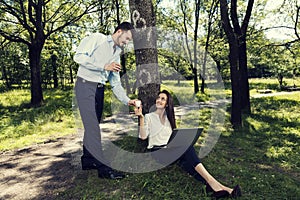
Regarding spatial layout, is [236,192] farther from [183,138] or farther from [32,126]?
[32,126]

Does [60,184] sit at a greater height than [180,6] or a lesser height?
lesser

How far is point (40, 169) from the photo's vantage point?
443 cm

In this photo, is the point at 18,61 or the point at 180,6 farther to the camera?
the point at 18,61

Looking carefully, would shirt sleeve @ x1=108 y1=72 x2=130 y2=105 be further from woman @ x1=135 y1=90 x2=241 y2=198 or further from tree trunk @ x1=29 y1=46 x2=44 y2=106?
tree trunk @ x1=29 y1=46 x2=44 y2=106

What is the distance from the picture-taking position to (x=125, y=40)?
12.1 feet

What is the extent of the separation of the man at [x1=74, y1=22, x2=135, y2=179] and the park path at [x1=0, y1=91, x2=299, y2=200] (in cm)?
54

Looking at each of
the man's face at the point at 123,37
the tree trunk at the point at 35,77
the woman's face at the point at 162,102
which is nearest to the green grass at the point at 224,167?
the woman's face at the point at 162,102

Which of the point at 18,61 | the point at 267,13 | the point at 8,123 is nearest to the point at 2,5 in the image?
the point at 8,123

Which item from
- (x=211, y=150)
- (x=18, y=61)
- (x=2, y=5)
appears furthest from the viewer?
(x=18, y=61)

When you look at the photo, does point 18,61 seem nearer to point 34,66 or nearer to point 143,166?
point 34,66

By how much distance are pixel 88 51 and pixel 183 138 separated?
1.78 meters

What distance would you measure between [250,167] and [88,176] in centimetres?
272

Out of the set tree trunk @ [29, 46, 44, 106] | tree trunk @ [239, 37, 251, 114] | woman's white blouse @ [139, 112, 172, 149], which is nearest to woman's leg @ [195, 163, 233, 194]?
woman's white blouse @ [139, 112, 172, 149]

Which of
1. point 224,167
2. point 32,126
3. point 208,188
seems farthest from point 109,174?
point 32,126
